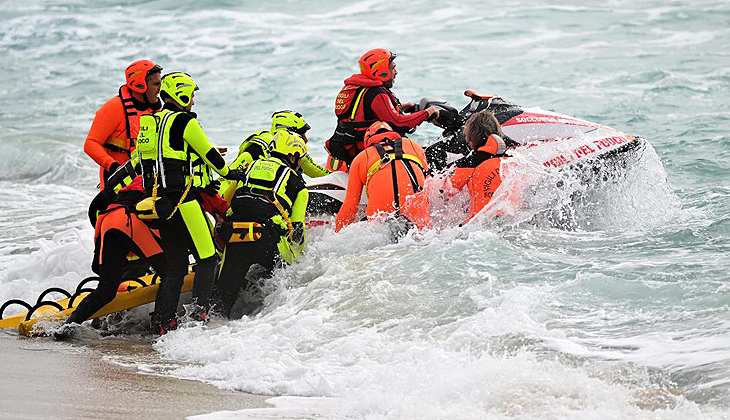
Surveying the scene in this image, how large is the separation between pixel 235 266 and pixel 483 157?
2.02 meters

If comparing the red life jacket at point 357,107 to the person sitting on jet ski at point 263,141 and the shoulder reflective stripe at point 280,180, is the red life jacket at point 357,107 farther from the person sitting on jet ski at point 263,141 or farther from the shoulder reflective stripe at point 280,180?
the shoulder reflective stripe at point 280,180

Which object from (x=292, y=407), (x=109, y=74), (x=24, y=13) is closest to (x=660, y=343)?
(x=292, y=407)

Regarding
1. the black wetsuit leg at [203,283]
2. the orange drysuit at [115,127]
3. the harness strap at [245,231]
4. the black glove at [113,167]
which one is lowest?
the black wetsuit leg at [203,283]

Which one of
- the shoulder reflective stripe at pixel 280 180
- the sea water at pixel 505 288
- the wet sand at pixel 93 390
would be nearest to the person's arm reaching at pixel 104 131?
the shoulder reflective stripe at pixel 280 180

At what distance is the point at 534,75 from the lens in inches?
742

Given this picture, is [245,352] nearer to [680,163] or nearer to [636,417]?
[636,417]

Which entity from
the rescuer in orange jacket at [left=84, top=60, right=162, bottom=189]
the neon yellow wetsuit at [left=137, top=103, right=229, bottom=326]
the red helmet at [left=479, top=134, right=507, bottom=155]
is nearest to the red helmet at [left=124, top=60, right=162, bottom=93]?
the rescuer in orange jacket at [left=84, top=60, right=162, bottom=189]

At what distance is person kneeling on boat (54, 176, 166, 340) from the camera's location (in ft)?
20.4

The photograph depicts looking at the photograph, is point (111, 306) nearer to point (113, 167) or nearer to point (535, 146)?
point (113, 167)

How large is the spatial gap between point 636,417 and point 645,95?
40.7ft

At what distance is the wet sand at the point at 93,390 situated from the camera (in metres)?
4.38

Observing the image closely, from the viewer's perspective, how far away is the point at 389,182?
23.4ft

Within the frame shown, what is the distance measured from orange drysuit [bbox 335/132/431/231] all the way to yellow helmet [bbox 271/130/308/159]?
0.56 meters

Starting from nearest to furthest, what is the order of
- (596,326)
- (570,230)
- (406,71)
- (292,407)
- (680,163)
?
1. (292,407)
2. (596,326)
3. (570,230)
4. (680,163)
5. (406,71)
